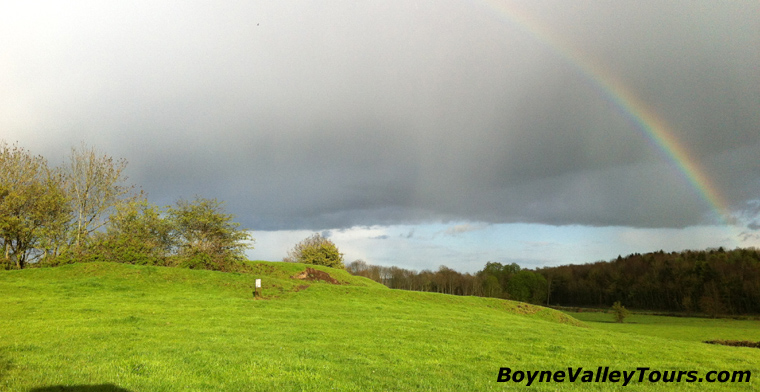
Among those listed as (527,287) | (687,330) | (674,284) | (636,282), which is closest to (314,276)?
(687,330)

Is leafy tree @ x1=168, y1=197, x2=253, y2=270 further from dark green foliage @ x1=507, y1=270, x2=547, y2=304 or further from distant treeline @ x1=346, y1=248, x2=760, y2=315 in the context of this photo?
dark green foliage @ x1=507, y1=270, x2=547, y2=304

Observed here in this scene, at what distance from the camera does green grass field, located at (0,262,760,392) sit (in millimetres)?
9258

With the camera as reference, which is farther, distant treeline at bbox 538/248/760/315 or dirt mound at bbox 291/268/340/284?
distant treeline at bbox 538/248/760/315

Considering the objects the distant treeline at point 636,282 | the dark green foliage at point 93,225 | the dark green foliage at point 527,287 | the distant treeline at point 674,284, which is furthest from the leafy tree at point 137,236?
the dark green foliage at point 527,287

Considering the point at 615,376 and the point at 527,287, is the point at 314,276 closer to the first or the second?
the point at 615,376

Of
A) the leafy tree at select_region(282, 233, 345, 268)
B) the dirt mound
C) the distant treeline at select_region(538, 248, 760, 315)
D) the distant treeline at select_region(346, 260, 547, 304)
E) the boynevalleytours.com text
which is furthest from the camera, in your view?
the distant treeline at select_region(346, 260, 547, 304)

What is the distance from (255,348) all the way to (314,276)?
38.1 meters

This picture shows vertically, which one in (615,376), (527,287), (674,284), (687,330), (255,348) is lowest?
(527,287)

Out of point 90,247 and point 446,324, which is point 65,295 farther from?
point 446,324

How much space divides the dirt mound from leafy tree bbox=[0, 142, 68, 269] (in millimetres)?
24874

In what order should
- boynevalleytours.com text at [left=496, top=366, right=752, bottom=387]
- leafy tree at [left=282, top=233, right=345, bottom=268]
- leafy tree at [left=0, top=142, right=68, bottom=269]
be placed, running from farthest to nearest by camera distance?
leafy tree at [left=282, top=233, right=345, bottom=268] < leafy tree at [left=0, top=142, right=68, bottom=269] < boynevalleytours.com text at [left=496, top=366, right=752, bottom=387]

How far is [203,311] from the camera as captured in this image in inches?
850

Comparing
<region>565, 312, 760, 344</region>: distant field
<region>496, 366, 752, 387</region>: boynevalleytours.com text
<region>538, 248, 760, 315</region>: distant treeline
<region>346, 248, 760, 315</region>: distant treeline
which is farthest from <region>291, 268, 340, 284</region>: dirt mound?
<region>538, 248, 760, 315</region>: distant treeline

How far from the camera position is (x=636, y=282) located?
129500 millimetres
